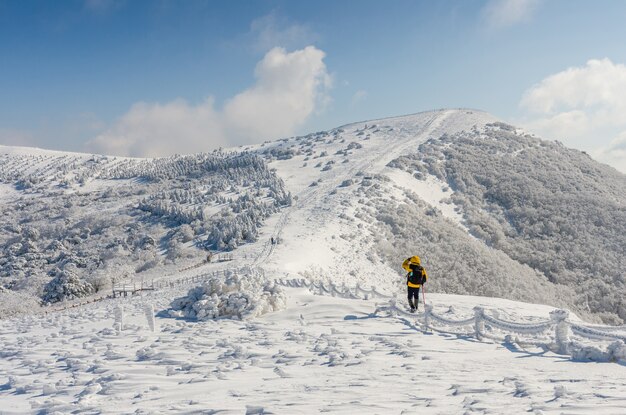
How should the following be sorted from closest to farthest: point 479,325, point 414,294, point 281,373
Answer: point 281,373 < point 479,325 < point 414,294

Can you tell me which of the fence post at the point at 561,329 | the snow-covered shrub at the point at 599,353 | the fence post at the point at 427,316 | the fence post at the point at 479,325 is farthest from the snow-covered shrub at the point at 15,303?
the snow-covered shrub at the point at 599,353

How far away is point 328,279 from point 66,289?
1651 cm

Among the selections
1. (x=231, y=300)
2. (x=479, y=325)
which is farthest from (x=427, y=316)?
(x=231, y=300)

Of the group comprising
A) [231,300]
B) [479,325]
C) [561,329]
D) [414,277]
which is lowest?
[479,325]

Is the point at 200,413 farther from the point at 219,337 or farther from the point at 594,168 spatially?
the point at 594,168

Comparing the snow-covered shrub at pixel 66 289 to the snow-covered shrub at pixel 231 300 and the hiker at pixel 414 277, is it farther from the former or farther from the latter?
the hiker at pixel 414 277

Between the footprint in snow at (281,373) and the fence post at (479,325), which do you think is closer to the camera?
the footprint in snow at (281,373)

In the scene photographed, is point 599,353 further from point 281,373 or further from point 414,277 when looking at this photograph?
point 414,277

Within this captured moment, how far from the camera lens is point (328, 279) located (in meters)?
27.7

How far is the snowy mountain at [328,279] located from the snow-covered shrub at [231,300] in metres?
0.07

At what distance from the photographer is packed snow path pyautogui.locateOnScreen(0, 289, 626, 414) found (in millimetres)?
6413

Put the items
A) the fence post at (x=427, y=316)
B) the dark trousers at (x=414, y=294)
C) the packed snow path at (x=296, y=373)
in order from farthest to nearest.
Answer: the dark trousers at (x=414, y=294) → the fence post at (x=427, y=316) → the packed snow path at (x=296, y=373)

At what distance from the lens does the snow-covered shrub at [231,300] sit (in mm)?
15367

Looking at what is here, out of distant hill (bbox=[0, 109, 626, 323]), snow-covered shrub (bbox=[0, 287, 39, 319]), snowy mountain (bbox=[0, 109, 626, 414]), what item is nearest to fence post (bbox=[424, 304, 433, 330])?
snowy mountain (bbox=[0, 109, 626, 414])
